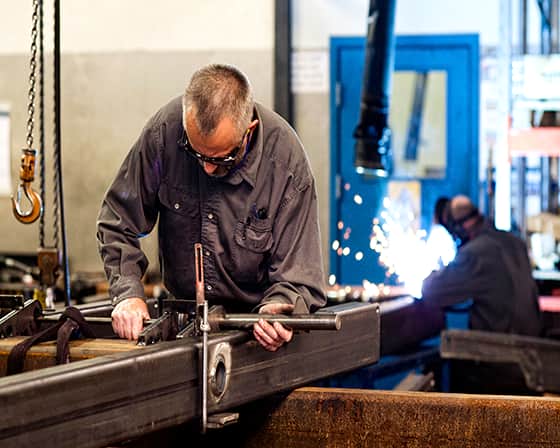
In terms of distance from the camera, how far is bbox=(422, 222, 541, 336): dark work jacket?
526 centimetres

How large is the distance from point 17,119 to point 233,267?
536 cm

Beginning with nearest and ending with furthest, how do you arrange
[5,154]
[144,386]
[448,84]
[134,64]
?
[144,386], [448,84], [134,64], [5,154]

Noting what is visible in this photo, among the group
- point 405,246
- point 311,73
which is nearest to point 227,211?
point 405,246

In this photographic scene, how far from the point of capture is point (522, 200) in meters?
6.84

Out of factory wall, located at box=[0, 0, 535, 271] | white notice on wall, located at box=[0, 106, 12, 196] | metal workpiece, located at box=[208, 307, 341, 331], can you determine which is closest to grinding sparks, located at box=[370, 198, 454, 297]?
factory wall, located at box=[0, 0, 535, 271]

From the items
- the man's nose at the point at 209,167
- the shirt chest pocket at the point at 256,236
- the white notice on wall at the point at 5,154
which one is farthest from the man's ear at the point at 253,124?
the white notice on wall at the point at 5,154

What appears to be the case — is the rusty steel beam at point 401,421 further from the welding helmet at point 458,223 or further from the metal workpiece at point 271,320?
the welding helmet at point 458,223

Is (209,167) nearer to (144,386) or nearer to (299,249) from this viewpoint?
(299,249)

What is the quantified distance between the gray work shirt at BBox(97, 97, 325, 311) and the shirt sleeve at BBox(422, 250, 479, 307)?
102 inches

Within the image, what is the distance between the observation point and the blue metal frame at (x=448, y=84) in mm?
7145

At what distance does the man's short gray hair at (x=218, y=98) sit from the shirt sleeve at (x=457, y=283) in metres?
2.94

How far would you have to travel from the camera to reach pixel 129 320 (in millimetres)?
2436

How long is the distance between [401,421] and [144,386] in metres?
0.73

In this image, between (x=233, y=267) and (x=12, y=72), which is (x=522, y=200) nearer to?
(x=12, y=72)
